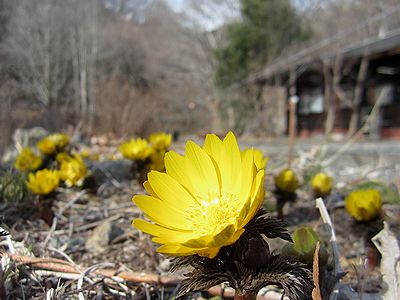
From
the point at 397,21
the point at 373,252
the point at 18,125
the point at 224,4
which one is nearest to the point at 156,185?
the point at 373,252

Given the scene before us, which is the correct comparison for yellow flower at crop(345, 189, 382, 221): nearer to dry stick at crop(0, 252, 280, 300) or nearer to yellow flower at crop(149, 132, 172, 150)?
dry stick at crop(0, 252, 280, 300)

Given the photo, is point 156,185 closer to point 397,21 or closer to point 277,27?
point 397,21

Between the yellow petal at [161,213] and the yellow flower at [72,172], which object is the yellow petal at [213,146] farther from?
the yellow flower at [72,172]

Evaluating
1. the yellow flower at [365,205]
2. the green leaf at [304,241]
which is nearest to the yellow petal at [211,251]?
the green leaf at [304,241]

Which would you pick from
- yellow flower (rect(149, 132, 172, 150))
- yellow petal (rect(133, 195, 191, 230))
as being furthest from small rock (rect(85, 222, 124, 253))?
yellow petal (rect(133, 195, 191, 230))

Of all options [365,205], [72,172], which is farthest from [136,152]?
[365,205]

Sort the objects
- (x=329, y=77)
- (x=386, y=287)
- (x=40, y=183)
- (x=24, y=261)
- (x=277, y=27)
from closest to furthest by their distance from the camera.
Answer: (x=386, y=287) < (x=24, y=261) < (x=40, y=183) < (x=329, y=77) < (x=277, y=27)
